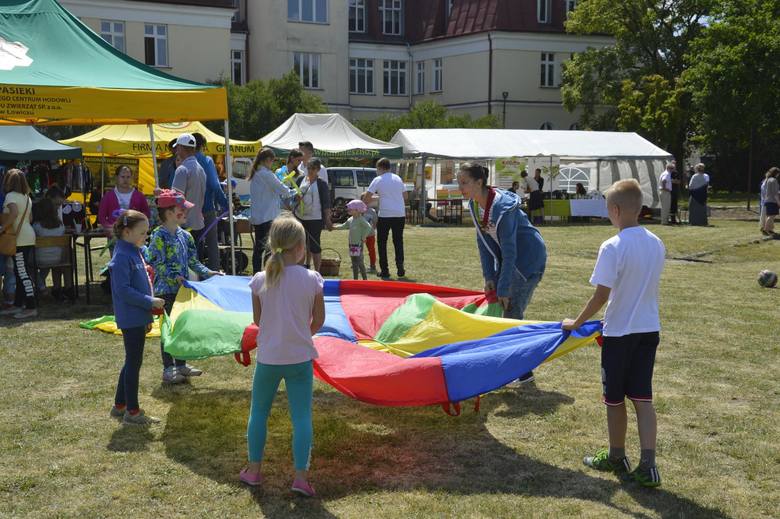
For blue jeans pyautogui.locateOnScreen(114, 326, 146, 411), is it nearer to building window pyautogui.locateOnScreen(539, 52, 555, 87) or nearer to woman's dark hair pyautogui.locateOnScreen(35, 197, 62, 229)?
woman's dark hair pyautogui.locateOnScreen(35, 197, 62, 229)

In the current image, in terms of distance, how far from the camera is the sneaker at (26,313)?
34.0ft

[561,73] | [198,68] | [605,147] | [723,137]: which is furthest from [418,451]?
[561,73]

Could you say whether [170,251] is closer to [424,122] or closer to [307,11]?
[424,122]

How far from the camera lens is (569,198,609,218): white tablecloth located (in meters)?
29.3

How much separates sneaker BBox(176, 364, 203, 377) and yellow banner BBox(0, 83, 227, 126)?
3.45 m

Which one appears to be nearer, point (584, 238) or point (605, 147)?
point (584, 238)

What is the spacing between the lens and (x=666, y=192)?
2694 cm

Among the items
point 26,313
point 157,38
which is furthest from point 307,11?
point 26,313

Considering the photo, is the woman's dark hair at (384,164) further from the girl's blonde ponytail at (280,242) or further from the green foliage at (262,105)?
the green foliage at (262,105)

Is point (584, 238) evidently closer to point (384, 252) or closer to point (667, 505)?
point (384, 252)

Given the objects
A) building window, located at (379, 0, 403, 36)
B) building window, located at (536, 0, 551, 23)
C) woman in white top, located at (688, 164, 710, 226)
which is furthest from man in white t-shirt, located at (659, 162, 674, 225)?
building window, located at (379, 0, 403, 36)

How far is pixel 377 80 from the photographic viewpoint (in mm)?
54562

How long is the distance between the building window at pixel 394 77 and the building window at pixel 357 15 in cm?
279

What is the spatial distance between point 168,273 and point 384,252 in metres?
7.02
